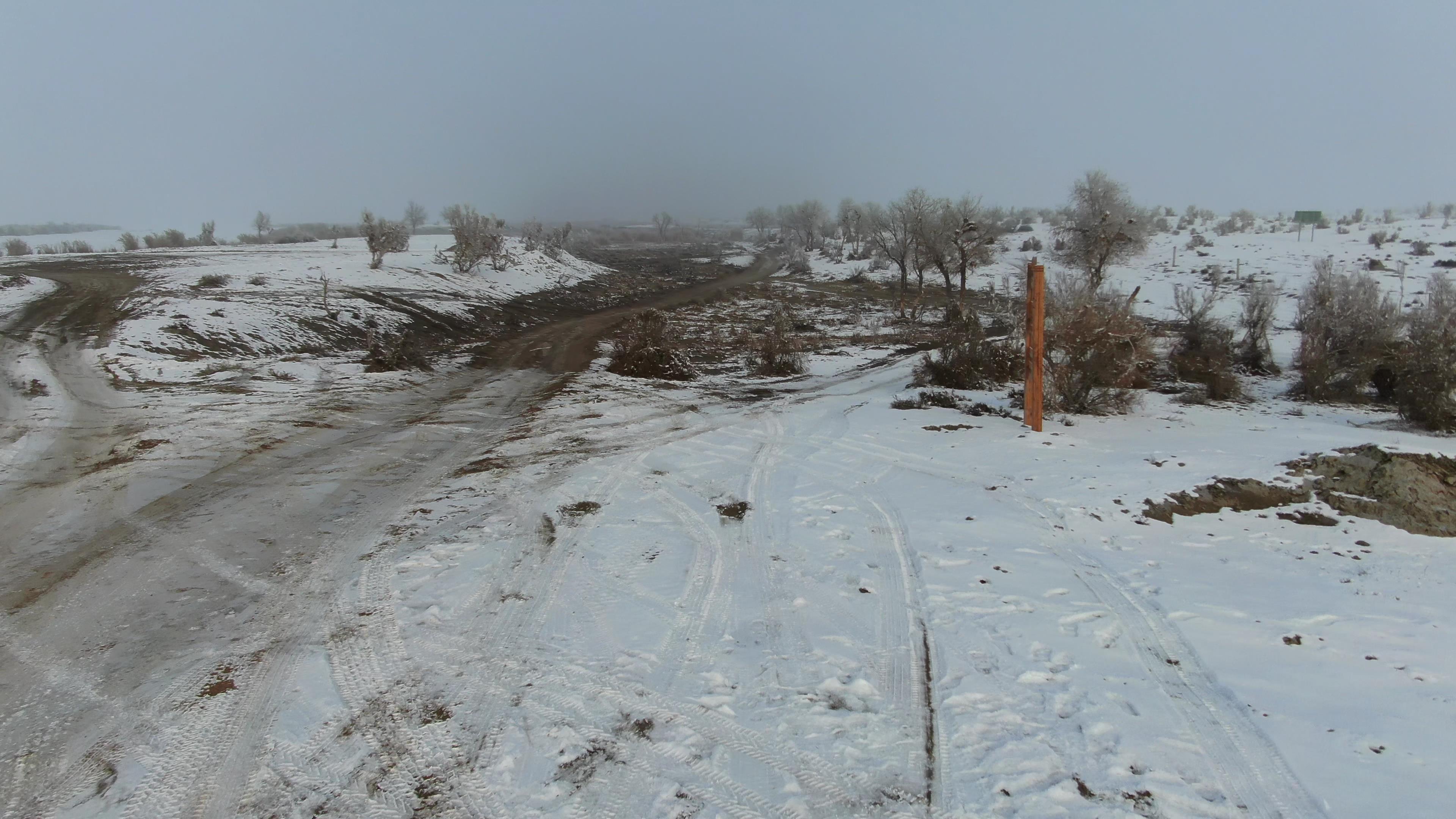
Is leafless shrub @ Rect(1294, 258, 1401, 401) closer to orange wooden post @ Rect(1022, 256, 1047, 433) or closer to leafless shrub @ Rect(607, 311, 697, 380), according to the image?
orange wooden post @ Rect(1022, 256, 1047, 433)

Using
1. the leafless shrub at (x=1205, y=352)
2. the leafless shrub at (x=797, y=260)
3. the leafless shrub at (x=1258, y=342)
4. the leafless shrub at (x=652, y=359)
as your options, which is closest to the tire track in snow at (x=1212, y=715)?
the leafless shrub at (x=1205, y=352)

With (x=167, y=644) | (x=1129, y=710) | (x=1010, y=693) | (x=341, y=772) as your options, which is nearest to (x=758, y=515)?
(x=1010, y=693)

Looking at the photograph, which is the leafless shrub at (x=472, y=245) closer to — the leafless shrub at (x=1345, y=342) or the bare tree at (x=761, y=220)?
the leafless shrub at (x=1345, y=342)

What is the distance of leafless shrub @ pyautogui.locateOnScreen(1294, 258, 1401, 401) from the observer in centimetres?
1364

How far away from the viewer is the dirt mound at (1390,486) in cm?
765

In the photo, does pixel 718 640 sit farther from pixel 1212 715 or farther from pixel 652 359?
pixel 652 359

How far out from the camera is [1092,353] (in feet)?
37.9

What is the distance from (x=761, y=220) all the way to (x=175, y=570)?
13290 cm

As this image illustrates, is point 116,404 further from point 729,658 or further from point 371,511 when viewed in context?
point 729,658

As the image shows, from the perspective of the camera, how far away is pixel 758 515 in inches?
300

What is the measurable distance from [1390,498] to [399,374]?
17.5m

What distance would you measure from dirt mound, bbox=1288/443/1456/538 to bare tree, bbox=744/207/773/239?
384 feet

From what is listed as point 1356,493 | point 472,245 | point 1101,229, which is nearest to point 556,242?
point 472,245

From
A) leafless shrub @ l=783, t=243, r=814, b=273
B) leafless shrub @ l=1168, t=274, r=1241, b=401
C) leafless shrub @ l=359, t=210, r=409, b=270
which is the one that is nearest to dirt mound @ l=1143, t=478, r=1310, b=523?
leafless shrub @ l=1168, t=274, r=1241, b=401
